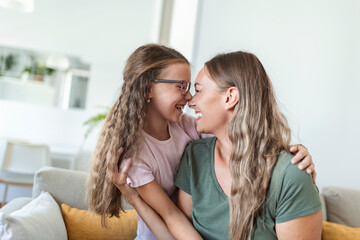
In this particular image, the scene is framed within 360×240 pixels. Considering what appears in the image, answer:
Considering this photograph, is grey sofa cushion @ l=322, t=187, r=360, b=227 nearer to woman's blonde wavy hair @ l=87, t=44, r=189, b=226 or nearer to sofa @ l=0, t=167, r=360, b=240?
sofa @ l=0, t=167, r=360, b=240

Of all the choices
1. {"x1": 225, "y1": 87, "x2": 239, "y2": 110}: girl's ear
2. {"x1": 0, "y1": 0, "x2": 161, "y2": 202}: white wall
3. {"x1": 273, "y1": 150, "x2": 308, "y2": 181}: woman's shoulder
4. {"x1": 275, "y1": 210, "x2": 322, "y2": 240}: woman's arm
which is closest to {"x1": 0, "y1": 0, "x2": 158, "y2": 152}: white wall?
{"x1": 0, "y1": 0, "x2": 161, "y2": 202}: white wall

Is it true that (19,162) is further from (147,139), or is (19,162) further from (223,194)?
(223,194)

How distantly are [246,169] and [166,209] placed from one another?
0.39 meters

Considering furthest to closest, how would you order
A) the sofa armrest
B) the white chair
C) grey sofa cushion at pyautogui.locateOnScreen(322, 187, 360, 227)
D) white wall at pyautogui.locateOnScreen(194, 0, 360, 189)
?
the white chair < white wall at pyautogui.locateOnScreen(194, 0, 360, 189) < grey sofa cushion at pyautogui.locateOnScreen(322, 187, 360, 227) < the sofa armrest

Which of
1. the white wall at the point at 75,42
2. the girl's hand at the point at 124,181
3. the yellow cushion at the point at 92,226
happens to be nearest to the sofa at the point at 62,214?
the yellow cushion at the point at 92,226

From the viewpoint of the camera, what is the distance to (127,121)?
4.74 feet

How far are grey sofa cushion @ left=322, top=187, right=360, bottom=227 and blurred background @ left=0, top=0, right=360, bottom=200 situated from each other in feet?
1.55

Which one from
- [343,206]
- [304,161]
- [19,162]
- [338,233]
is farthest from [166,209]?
[19,162]

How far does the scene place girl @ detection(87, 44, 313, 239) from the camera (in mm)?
1398

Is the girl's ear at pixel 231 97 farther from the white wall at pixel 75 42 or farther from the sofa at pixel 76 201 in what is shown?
the white wall at pixel 75 42

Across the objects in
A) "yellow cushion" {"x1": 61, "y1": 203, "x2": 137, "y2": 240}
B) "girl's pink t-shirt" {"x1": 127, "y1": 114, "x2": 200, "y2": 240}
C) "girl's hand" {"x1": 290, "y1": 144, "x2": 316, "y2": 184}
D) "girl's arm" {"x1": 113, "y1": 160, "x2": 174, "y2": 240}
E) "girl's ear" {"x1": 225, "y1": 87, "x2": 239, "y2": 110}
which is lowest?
"yellow cushion" {"x1": 61, "y1": 203, "x2": 137, "y2": 240}

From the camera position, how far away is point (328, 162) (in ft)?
8.94

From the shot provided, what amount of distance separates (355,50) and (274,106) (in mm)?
1772

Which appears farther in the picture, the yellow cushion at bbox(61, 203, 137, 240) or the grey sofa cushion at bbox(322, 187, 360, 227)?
the grey sofa cushion at bbox(322, 187, 360, 227)
